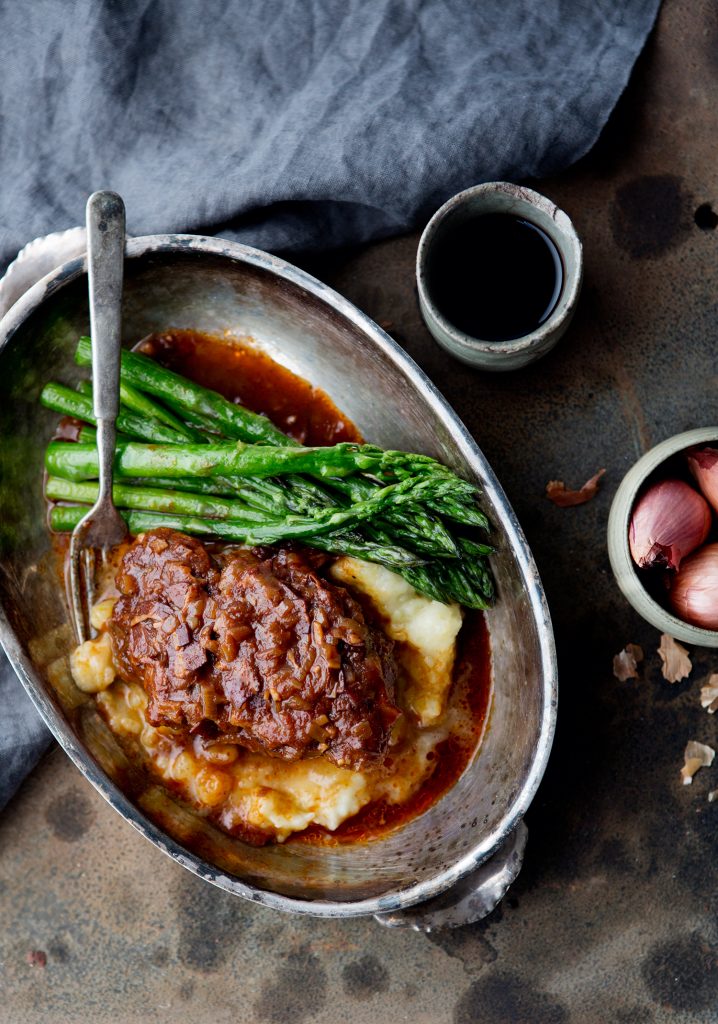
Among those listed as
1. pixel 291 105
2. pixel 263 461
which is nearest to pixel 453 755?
pixel 263 461

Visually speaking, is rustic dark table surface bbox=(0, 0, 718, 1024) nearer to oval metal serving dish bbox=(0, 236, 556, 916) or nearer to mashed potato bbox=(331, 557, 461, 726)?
oval metal serving dish bbox=(0, 236, 556, 916)

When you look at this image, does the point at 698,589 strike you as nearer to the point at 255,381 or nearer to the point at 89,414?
the point at 255,381

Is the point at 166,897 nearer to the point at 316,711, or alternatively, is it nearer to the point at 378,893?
the point at 378,893

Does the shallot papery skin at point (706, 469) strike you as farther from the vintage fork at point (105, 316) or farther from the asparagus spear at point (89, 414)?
the vintage fork at point (105, 316)

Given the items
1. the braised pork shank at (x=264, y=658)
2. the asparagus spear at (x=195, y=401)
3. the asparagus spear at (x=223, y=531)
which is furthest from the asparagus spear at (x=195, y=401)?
the braised pork shank at (x=264, y=658)

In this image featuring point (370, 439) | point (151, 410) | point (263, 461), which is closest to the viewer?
point (263, 461)
